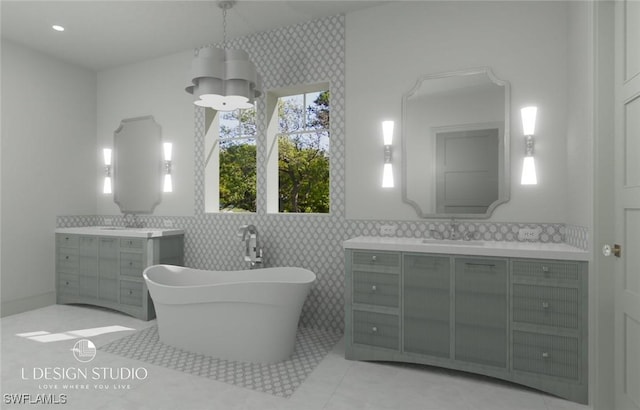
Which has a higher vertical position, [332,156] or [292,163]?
[292,163]

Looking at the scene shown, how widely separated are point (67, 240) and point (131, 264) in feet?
3.79

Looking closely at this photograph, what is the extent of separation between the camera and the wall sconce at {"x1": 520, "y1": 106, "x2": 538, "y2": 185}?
274cm

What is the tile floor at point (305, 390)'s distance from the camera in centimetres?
215

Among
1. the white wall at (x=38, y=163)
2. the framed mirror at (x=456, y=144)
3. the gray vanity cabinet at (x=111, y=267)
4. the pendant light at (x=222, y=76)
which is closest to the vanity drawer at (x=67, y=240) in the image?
the gray vanity cabinet at (x=111, y=267)

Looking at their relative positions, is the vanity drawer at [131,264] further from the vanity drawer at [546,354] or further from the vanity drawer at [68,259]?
the vanity drawer at [546,354]

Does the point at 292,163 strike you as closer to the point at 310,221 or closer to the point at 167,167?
the point at 167,167

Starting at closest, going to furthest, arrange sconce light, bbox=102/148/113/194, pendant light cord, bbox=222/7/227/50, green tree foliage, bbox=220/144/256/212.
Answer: pendant light cord, bbox=222/7/227/50
sconce light, bbox=102/148/113/194
green tree foliage, bbox=220/144/256/212

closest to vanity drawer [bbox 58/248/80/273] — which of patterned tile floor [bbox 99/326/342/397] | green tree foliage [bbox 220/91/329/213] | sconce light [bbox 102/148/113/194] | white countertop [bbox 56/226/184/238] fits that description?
white countertop [bbox 56/226/184/238]

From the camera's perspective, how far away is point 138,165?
15.2 feet

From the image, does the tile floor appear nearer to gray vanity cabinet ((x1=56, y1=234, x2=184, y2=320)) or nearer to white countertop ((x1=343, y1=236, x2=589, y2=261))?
white countertop ((x1=343, y1=236, x2=589, y2=261))

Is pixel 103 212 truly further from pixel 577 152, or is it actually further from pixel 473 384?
pixel 577 152

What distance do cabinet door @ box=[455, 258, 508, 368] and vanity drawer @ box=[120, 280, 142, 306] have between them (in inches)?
129

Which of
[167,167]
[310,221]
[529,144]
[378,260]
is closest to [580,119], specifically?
[529,144]

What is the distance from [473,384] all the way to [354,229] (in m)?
1.60
